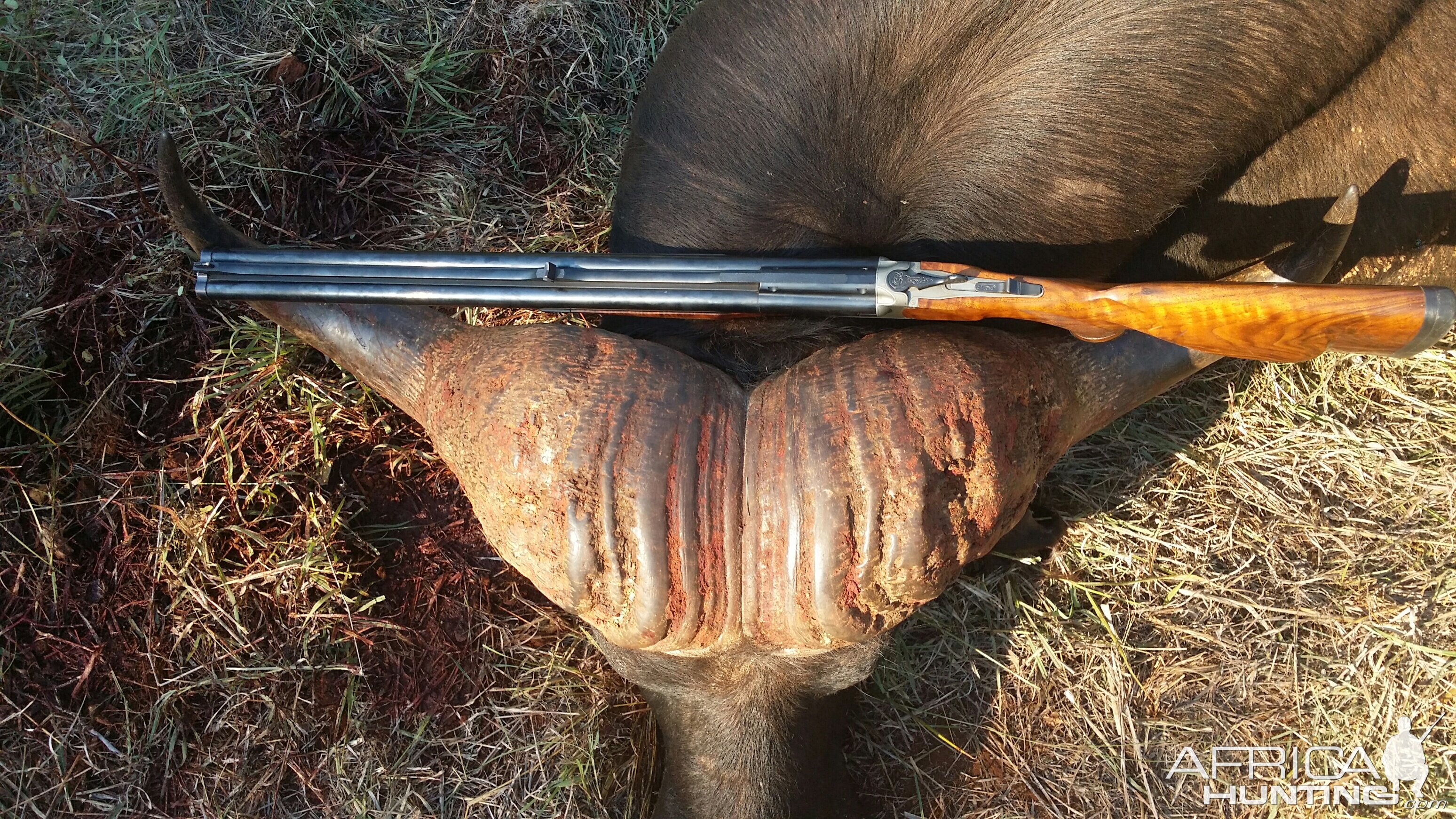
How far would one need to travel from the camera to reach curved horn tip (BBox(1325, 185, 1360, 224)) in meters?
2.29

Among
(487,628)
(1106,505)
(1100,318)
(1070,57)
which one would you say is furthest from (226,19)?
(1106,505)

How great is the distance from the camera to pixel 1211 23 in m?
2.59

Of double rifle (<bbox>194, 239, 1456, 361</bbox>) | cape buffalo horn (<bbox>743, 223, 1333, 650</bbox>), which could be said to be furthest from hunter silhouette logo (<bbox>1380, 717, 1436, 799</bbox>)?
cape buffalo horn (<bbox>743, 223, 1333, 650</bbox>)

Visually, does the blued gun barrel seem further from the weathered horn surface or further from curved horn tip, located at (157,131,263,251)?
the weathered horn surface

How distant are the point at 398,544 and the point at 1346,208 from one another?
3226mm

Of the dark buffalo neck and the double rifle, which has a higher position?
the double rifle

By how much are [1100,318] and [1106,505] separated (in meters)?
1.80

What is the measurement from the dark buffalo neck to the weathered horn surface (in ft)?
1.02

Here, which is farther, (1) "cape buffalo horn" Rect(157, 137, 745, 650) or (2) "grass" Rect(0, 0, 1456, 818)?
(2) "grass" Rect(0, 0, 1456, 818)

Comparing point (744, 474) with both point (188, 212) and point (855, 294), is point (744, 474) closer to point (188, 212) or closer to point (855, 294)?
point (855, 294)

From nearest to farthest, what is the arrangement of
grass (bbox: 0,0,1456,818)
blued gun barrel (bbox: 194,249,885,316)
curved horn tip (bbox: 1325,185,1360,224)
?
curved horn tip (bbox: 1325,185,1360,224) → blued gun barrel (bbox: 194,249,885,316) → grass (bbox: 0,0,1456,818)

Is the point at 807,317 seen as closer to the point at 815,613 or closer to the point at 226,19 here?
the point at 815,613

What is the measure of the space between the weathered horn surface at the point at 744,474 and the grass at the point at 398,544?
4.66ft
